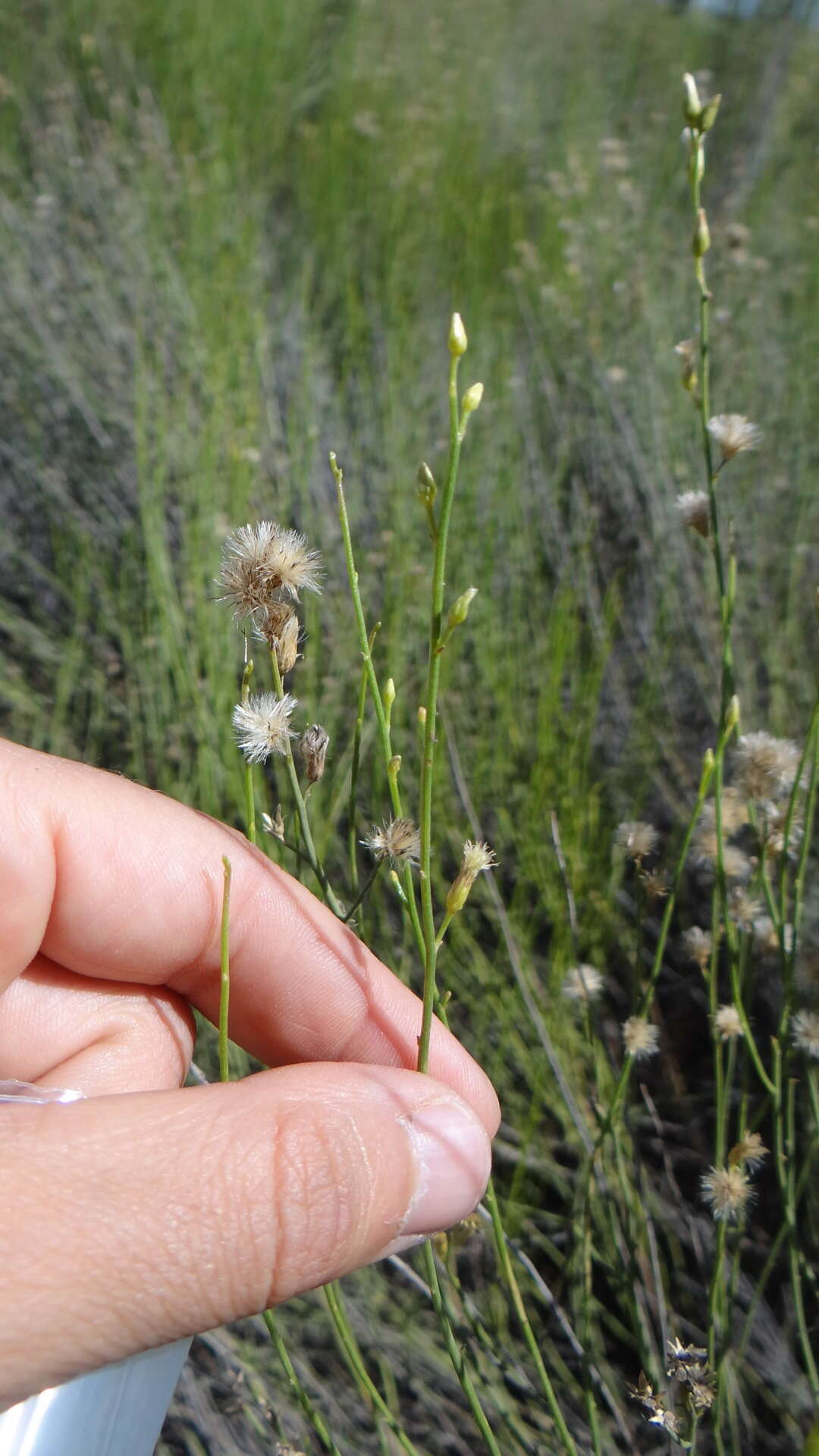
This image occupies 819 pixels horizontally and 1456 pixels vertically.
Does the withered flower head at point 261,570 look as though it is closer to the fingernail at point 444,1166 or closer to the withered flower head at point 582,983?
the fingernail at point 444,1166

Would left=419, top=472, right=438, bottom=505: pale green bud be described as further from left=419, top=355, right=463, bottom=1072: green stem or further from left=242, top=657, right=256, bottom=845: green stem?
left=242, top=657, right=256, bottom=845: green stem

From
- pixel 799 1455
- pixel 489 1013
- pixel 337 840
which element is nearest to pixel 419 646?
pixel 337 840

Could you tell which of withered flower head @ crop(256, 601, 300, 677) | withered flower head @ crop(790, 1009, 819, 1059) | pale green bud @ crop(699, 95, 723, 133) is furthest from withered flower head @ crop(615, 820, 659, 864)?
pale green bud @ crop(699, 95, 723, 133)

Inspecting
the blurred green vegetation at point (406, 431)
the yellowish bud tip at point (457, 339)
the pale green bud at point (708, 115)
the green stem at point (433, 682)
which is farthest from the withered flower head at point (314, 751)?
the pale green bud at point (708, 115)

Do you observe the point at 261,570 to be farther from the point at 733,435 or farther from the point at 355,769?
the point at 733,435

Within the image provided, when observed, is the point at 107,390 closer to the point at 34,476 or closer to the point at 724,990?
the point at 34,476

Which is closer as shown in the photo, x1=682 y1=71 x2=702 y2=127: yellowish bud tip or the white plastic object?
the white plastic object
